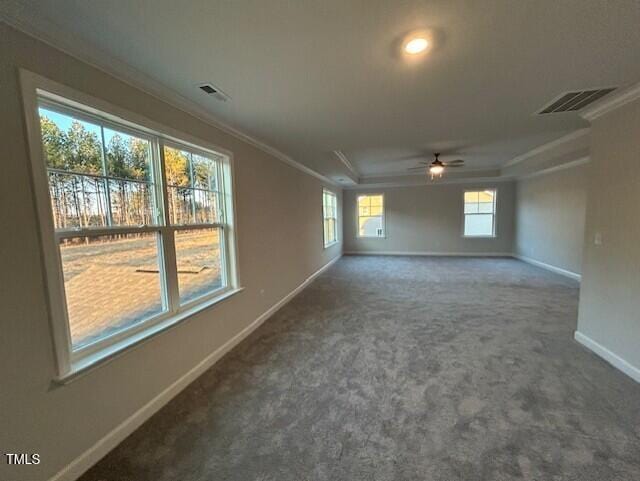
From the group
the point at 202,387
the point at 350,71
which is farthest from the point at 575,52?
the point at 202,387

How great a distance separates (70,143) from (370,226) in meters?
8.43

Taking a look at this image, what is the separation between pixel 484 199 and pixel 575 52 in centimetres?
752

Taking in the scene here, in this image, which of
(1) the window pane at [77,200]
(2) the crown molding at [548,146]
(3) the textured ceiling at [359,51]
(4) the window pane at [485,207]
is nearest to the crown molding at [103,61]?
(3) the textured ceiling at [359,51]

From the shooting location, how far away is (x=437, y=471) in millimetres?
1534

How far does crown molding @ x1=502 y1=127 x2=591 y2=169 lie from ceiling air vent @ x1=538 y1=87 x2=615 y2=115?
1472 mm

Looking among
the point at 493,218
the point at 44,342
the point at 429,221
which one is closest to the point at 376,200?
the point at 429,221

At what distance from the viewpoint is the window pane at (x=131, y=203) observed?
1933mm

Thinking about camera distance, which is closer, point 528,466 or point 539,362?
point 528,466

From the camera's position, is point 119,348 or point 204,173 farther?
point 204,173

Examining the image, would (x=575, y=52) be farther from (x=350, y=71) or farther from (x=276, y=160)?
(x=276, y=160)

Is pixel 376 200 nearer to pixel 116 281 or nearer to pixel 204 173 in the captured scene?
pixel 204 173

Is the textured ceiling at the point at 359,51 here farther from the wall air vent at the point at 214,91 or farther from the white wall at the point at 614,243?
the white wall at the point at 614,243

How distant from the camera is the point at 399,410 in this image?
6.63 feet

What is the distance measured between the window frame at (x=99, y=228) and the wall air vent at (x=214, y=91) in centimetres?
42
